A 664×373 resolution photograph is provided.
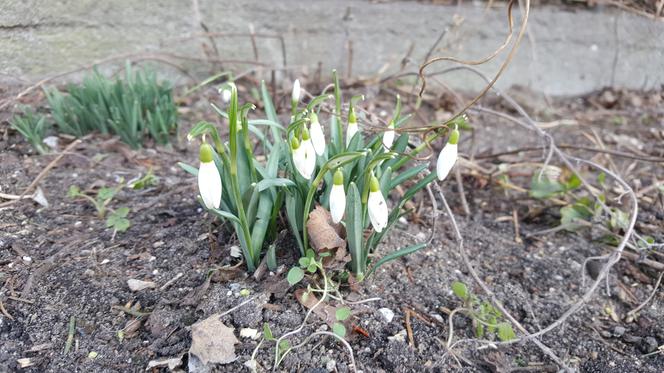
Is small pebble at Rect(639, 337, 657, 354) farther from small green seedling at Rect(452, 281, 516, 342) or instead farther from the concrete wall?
the concrete wall

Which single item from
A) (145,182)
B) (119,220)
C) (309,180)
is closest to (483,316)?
(309,180)

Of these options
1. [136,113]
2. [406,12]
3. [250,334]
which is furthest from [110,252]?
[406,12]

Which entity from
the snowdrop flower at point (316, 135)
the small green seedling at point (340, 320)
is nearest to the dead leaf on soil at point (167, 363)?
the small green seedling at point (340, 320)

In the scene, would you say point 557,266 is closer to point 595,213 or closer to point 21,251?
point 595,213

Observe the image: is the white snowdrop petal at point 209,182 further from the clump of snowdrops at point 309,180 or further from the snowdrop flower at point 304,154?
the snowdrop flower at point 304,154

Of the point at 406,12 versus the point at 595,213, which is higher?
the point at 406,12

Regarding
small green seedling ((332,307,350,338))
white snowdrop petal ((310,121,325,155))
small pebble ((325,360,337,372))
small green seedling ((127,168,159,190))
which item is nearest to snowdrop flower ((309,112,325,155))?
white snowdrop petal ((310,121,325,155))
